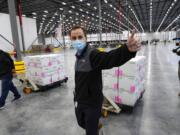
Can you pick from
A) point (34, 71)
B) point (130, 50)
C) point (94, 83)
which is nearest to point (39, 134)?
point (94, 83)

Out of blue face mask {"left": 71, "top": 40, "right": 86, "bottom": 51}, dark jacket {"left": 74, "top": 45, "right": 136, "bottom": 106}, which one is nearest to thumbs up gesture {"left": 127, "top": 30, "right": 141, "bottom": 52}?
dark jacket {"left": 74, "top": 45, "right": 136, "bottom": 106}

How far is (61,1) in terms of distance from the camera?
20.7 m

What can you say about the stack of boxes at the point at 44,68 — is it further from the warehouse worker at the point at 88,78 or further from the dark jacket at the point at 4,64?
the warehouse worker at the point at 88,78

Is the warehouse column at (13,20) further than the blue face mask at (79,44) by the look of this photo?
Yes

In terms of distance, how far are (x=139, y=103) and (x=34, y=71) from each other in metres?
3.43

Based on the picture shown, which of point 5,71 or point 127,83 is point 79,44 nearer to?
point 127,83

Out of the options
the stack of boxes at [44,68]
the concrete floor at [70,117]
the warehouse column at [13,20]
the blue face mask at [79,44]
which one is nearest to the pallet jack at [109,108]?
the concrete floor at [70,117]

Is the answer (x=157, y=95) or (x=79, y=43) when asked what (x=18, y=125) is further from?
(x=157, y=95)

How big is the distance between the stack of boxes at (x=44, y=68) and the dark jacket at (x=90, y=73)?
3.71 m

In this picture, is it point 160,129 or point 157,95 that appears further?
point 157,95

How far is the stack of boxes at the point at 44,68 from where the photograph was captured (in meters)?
5.34

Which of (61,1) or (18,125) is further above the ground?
(61,1)

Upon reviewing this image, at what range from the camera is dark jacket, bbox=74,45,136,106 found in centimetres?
155

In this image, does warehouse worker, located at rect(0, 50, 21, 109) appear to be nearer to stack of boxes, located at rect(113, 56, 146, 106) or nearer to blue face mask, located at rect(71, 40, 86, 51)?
stack of boxes, located at rect(113, 56, 146, 106)
